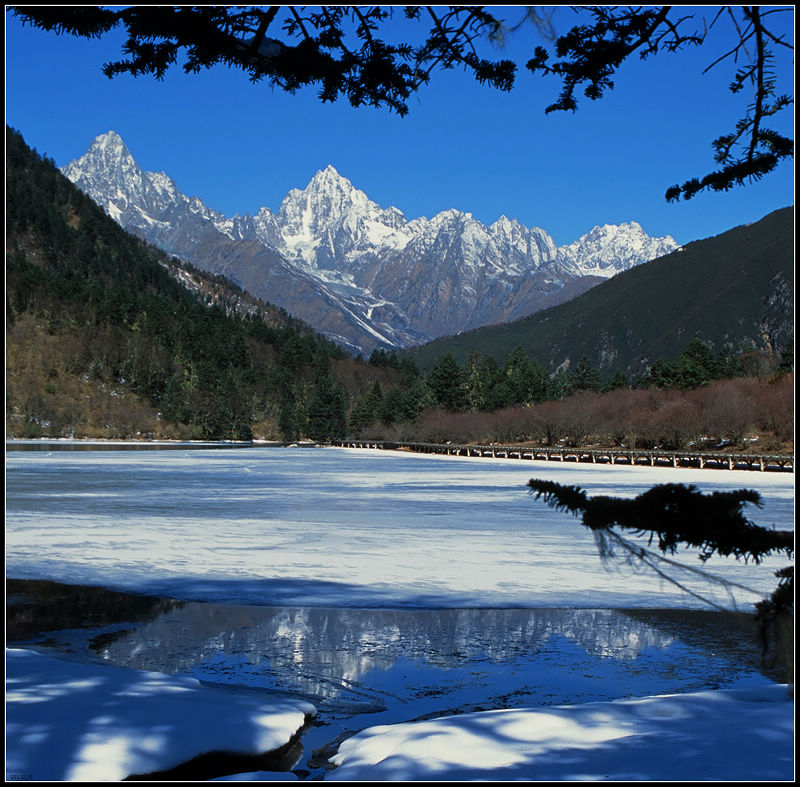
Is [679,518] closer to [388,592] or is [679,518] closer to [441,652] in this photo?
[441,652]

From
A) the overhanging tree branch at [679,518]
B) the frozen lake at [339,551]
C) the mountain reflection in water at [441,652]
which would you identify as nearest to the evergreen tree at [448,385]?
the frozen lake at [339,551]

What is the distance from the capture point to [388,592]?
11844 millimetres

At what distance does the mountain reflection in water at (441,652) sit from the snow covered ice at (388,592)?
5.1 inches

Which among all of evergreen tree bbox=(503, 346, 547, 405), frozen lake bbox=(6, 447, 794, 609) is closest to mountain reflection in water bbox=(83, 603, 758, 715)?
frozen lake bbox=(6, 447, 794, 609)

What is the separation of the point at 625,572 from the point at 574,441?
75429 mm

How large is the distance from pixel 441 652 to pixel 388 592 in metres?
2.97

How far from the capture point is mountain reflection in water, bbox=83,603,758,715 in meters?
7.61

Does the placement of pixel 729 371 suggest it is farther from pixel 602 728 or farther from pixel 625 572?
pixel 602 728

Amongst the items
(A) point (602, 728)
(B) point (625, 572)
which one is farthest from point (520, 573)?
(A) point (602, 728)

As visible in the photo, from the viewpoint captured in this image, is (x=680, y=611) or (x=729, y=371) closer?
(x=680, y=611)

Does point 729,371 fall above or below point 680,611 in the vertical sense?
above

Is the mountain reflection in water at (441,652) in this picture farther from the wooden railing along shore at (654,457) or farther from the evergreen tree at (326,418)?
the evergreen tree at (326,418)

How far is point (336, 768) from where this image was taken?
568 cm

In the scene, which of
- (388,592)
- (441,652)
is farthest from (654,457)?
(441,652)
